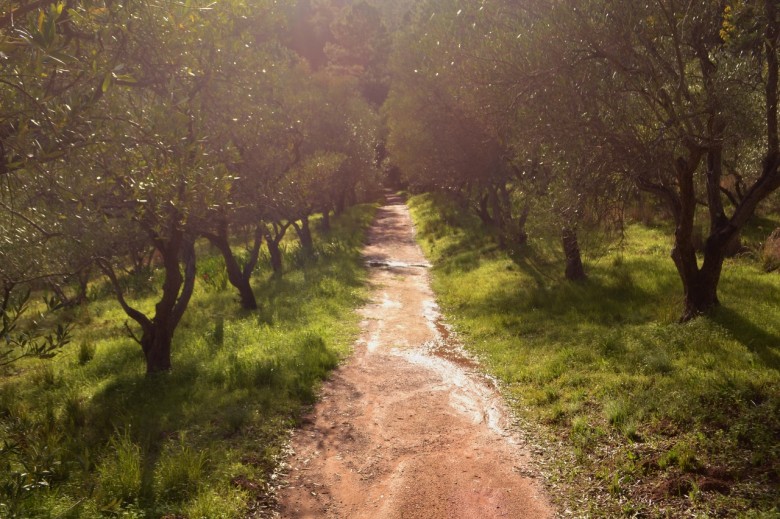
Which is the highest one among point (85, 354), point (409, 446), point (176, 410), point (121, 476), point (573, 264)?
point (573, 264)

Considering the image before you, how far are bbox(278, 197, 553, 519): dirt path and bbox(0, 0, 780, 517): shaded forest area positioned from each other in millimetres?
608

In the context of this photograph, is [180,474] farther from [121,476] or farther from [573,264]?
[573,264]

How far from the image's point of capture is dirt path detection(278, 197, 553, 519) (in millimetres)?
7625

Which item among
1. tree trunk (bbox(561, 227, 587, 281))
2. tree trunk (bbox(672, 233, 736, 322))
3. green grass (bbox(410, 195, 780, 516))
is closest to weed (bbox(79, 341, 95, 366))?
green grass (bbox(410, 195, 780, 516))

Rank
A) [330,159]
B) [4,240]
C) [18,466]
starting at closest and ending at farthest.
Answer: [18,466], [4,240], [330,159]

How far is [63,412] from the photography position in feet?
35.7

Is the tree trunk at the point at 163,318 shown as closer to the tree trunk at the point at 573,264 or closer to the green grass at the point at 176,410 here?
the green grass at the point at 176,410

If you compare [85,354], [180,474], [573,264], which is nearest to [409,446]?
[180,474]

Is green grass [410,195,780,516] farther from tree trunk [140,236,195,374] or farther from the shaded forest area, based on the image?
tree trunk [140,236,195,374]

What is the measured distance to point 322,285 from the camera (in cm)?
2133

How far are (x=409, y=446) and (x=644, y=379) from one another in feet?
15.0

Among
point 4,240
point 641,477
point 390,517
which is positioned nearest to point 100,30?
point 4,240

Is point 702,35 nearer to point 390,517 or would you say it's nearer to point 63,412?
point 390,517

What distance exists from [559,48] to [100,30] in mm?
8636
